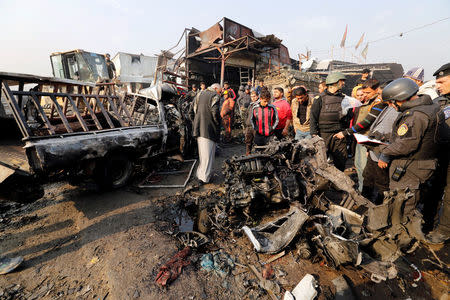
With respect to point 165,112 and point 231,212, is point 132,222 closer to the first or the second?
point 231,212

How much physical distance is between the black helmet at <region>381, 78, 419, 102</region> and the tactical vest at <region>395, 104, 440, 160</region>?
187mm

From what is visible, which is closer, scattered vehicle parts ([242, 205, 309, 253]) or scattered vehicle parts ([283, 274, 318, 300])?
scattered vehicle parts ([283, 274, 318, 300])

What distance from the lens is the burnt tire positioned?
350 centimetres

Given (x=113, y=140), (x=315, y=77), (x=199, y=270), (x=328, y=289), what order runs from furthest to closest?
1. (x=315, y=77)
2. (x=113, y=140)
3. (x=199, y=270)
4. (x=328, y=289)

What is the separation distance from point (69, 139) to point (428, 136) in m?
4.86

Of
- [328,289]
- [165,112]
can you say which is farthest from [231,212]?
[165,112]

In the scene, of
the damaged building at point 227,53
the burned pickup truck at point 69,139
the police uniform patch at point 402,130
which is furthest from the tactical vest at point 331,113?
the damaged building at point 227,53

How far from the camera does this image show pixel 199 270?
6.78 ft

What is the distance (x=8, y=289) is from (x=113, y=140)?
2.26 m

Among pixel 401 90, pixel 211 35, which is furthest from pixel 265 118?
pixel 211 35

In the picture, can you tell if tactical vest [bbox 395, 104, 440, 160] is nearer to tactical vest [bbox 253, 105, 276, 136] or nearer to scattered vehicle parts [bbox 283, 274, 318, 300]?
scattered vehicle parts [bbox 283, 274, 318, 300]

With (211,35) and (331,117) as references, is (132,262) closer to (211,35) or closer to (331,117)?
(331,117)

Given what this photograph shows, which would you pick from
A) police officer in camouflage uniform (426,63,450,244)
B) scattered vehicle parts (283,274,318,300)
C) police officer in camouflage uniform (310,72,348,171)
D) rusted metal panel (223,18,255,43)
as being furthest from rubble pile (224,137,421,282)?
rusted metal panel (223,18,255,43)

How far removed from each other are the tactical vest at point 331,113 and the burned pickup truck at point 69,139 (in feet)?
11.2
